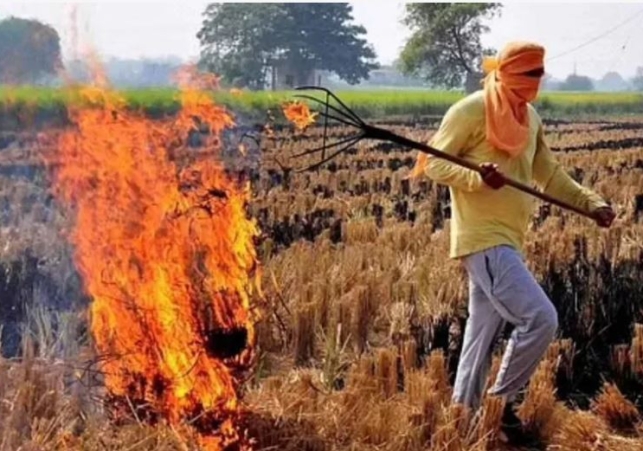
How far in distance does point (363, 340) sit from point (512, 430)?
153 centimetres

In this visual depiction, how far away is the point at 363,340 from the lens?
5.62 meters

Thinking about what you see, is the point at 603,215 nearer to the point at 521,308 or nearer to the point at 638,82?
the point at 521,308

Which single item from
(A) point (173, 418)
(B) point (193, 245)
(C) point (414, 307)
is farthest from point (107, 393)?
(C) point (414, 307)

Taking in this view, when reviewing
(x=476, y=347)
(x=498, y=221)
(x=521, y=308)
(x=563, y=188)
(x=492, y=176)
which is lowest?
(x=476, y=347)

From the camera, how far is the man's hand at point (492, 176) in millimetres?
3834

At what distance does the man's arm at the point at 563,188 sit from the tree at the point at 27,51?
3.27 m

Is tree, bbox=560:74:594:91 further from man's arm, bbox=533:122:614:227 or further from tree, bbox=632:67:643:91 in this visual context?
man's arm, bbox=533:122:614:227

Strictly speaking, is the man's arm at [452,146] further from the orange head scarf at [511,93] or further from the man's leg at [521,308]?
the man's leg at [521,308]

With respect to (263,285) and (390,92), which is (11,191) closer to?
(263,285)

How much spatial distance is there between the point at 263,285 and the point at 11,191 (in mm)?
6287

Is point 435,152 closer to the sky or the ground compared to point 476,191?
closer to the sky

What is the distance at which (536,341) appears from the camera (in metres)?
4.04

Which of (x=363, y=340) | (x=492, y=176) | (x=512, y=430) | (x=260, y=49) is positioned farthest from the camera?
(x=260, y=49)

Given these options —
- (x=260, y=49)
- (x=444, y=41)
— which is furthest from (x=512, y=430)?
(x=444, y=41)
